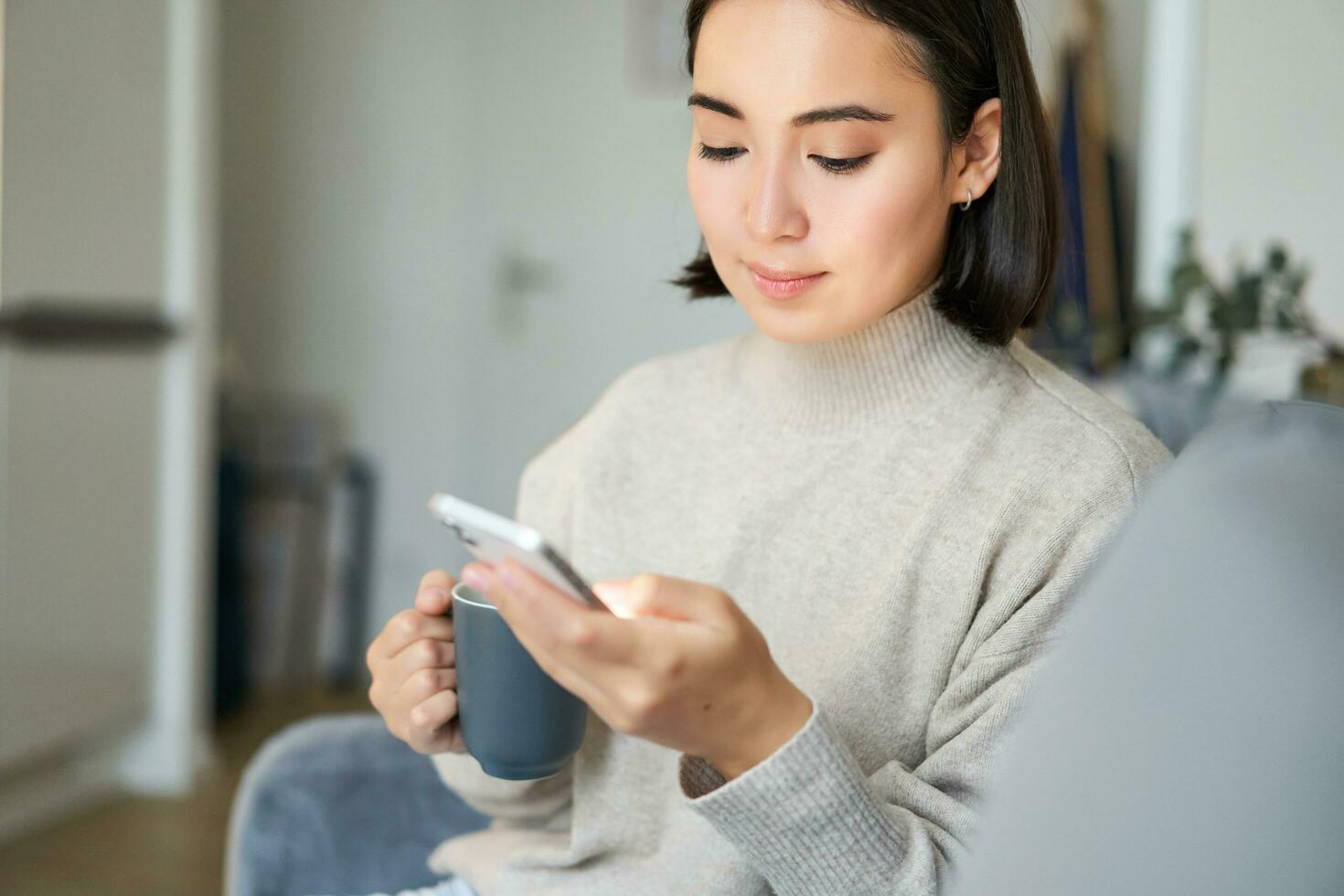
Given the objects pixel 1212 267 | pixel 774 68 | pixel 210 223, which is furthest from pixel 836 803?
pixel 210 223

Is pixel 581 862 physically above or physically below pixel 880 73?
below

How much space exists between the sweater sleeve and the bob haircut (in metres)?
0.18

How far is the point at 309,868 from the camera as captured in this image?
1.08 meters

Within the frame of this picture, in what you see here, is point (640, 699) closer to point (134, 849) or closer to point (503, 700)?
point (503, 700)

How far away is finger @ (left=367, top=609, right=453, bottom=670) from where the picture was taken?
84 cm

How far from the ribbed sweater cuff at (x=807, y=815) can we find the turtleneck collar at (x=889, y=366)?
353mm

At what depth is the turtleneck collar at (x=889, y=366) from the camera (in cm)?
96

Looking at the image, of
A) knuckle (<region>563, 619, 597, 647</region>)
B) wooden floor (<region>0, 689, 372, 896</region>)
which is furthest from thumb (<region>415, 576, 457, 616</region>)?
wooden floor (<region>0, 689, 372, 896</region>)

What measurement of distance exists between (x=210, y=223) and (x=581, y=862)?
2225 millimetres

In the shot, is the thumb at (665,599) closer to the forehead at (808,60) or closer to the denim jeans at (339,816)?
the forehead at (808,60)

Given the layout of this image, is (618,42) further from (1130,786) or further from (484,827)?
(1130,786)

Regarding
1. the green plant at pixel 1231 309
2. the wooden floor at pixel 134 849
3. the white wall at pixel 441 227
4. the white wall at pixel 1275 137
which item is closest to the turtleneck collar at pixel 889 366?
the green plant at pixel 1231 309

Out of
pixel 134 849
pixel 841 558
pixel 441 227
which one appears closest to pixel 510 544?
pixel 841 558

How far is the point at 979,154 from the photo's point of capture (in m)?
0.90
